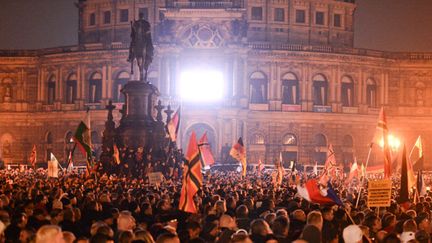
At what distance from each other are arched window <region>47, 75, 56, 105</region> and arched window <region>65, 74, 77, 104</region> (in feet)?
6.53

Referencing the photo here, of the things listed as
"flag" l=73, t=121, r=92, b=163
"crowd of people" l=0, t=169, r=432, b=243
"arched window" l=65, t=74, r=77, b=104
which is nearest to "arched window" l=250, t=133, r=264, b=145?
"arched window" l=65, t=74, r=77, b=104

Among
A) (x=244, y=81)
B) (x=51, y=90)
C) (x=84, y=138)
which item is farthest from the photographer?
(x=51, y=90)

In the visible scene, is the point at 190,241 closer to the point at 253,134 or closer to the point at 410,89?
the point at 253,134

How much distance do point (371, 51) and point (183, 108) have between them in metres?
23.6

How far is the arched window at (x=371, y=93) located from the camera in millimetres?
82750

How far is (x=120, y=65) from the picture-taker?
8044cm

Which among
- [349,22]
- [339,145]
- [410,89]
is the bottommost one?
[339,145]

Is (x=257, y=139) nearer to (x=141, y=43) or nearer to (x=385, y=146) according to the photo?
(x=141, y=43)

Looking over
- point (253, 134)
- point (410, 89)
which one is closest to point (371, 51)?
point (410, 89)

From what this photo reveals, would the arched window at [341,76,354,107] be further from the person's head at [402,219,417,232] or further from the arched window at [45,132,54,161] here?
the person's head at [402,219,417,232]

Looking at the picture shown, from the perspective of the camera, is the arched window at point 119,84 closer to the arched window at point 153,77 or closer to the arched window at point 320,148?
the arched window at point 153,77

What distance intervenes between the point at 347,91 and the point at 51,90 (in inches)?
1314

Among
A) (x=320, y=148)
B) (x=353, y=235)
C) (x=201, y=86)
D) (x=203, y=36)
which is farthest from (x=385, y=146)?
(x=320, y=148)

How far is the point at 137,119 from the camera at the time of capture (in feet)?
134
